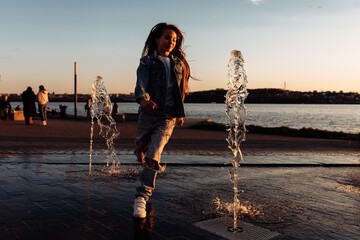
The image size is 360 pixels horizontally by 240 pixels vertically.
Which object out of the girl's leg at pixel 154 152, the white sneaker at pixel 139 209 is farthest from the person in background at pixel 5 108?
the white sneaker at pixel 139 209

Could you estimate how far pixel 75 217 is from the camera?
12.3ft

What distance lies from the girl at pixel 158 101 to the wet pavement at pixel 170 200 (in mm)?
504

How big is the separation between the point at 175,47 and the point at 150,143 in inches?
49.6

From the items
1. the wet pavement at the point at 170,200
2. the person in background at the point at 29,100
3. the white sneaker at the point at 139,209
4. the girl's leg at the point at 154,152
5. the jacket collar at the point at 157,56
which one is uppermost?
the jacket collar at the point at 157,56

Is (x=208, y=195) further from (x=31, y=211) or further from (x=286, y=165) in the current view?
(x=286, y=165)

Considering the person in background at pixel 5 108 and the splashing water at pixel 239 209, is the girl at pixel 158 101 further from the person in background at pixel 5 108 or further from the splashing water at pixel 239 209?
the person in background at pixel 5 108

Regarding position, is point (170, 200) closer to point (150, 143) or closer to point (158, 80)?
point (150, 143)

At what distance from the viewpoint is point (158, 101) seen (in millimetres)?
3959

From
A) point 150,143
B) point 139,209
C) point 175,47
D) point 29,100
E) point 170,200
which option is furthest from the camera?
point 29,100

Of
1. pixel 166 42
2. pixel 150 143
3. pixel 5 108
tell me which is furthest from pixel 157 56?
A: pixel 5 108

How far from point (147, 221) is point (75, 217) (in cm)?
77

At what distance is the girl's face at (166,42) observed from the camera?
4035mm

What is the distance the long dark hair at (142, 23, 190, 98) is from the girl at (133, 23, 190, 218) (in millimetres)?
11

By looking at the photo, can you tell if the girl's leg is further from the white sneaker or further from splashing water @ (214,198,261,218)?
splashing water @ (214,198,261,218)
